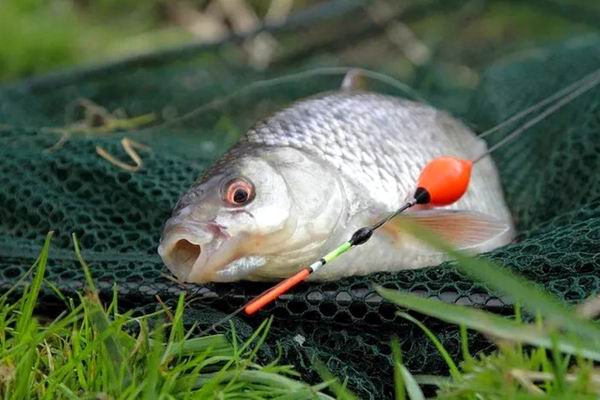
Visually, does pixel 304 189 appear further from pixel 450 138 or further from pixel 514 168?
pixel 514 168

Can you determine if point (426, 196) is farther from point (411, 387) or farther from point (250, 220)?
point (411, 387)

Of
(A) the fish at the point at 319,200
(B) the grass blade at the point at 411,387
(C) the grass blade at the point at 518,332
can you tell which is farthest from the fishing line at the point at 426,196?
(C) the grass blade at the point at 518,332

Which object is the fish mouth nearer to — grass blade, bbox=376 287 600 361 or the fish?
the fish

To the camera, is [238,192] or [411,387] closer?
[411,387]

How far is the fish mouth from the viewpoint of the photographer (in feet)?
5.92

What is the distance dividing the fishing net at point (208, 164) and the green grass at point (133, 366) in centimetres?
9

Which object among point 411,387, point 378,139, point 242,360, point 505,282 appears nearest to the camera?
point 505,282

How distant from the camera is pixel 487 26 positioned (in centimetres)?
527

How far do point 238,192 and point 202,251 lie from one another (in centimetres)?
14

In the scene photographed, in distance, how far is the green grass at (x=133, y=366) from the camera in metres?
1.65

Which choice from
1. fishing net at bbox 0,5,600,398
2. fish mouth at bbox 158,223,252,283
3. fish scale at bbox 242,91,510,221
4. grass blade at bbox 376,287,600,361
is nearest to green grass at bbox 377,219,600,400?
grass blade at bbox 376,287,600,361

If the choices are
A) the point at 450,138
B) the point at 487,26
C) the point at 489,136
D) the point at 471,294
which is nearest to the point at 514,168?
the point at 489,136

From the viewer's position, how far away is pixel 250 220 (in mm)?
1851

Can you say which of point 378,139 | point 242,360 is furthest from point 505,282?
point 378,139
